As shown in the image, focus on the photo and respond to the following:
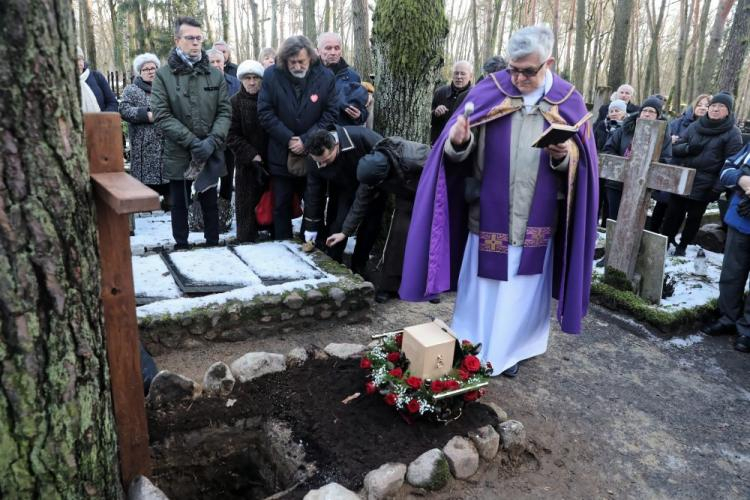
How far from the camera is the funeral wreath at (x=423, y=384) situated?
2893 millimetres

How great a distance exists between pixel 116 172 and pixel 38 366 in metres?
0.70

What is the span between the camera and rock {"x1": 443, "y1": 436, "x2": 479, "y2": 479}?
273cm

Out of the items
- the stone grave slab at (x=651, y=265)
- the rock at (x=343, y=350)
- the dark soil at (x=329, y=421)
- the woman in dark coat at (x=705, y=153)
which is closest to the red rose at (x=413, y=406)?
the dark soil at (x=329, y=421)

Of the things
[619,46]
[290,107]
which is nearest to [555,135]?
[290,107]

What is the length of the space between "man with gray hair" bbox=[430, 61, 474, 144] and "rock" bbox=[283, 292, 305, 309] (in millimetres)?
3345

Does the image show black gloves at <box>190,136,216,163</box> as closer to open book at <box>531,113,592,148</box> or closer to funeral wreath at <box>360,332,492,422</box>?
funeral wreath at <box>360,332,492,422</box>

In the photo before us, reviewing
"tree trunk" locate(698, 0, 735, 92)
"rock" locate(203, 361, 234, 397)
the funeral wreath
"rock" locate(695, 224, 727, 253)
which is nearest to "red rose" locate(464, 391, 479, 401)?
the funeral wreath

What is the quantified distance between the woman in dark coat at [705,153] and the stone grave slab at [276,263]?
14.5 ft

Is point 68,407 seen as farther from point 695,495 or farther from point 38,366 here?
point 695,495

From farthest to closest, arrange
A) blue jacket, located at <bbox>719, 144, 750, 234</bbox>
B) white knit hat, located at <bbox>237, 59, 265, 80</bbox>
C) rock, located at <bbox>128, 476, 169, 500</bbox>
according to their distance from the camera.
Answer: white knit hat, located at <bbox>237, 59, 265, 80</bbox> < blue jacket, located at <bbox>719, 144, 750, 234</bbox> < rock, located at <bbox>128, 476, 169, 500</bbox>

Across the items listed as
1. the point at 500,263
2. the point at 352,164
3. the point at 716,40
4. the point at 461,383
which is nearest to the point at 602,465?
the point at 461,383

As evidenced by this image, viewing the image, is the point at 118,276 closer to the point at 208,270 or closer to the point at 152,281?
the point at 152,281

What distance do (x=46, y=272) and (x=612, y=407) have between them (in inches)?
130

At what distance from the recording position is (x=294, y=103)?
5297 mm
